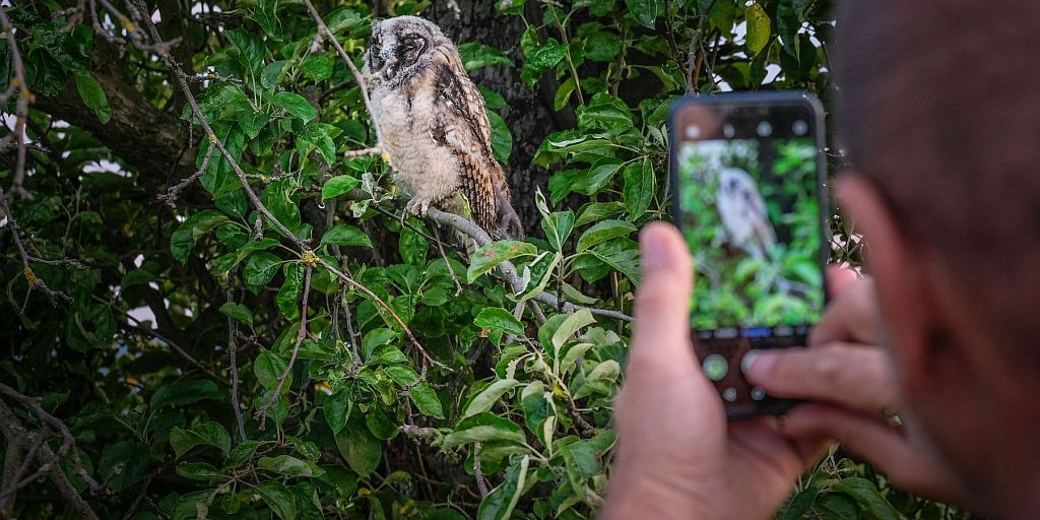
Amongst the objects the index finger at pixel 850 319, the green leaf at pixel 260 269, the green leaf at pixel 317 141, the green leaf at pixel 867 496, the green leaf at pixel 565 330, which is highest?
the index finger at pixel 850 319

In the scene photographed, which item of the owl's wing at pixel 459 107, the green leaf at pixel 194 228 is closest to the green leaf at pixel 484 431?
the green leaf at pixel 194 228

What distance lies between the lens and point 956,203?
40cm

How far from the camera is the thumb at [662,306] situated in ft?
2.47

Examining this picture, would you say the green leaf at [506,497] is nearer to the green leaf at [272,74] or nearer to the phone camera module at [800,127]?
the phone camera module at [800,127]

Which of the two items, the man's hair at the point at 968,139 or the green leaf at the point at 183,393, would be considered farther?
the green leaf at the point at 183,393

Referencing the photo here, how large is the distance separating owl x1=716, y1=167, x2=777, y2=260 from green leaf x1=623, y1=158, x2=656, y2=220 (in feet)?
2.75

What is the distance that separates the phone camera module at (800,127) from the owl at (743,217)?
69 millimetres

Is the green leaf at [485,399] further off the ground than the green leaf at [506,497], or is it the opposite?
the green leaf at [485,399]

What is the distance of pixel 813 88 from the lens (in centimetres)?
226

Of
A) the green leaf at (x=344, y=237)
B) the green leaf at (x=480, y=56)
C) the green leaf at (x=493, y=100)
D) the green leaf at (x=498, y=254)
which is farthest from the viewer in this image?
the green leaf at (x=493, y=100)

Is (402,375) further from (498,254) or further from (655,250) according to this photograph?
(655,250)

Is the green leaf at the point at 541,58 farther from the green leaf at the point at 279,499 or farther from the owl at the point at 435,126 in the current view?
the green leaf at the point at 279,499

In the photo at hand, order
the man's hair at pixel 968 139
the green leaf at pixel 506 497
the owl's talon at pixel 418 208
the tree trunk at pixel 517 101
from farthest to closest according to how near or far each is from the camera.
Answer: the tree trunk at pixel 517 101 < the owl's talon at pixel 418 208 < the green leaf at pixel 506 497 < the man's hair at pixel 968 139

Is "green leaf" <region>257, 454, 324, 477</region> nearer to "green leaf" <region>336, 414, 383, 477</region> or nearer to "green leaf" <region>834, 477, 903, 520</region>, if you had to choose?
"green leaf" <region>336, 414, 383, 477</region>
